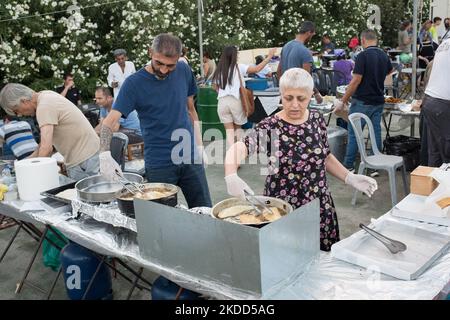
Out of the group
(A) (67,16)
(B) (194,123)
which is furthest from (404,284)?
(A) (67,16)

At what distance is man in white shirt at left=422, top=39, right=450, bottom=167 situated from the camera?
10.2 ft

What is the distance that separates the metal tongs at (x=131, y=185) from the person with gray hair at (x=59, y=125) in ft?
2.51

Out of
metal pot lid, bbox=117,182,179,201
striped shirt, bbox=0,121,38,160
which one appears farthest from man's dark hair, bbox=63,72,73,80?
metal pot lid, bbox=117,182,179,201

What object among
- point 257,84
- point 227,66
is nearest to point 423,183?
point 227,66

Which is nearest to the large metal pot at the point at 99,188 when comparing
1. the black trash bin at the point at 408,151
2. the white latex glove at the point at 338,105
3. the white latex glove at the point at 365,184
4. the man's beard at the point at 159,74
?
the man's beard at the point at 159,74

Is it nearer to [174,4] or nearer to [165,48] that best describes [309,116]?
[165,48]

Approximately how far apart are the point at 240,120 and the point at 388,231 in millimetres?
3715

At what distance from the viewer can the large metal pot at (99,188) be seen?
92.0 inches

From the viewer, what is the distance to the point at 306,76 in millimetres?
1975

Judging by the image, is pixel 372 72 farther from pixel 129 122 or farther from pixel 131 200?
pixel 131 200

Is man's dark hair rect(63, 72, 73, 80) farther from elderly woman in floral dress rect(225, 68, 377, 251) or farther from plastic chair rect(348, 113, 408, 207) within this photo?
elderly woman in floral dress rect(225, 68, 377, 251)

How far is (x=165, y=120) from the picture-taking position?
8.95 ft

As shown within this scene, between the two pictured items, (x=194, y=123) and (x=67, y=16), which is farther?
(x=67, y=16)

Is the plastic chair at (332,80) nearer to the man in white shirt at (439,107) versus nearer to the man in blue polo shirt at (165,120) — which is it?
the man in white shirt at (439,107)
